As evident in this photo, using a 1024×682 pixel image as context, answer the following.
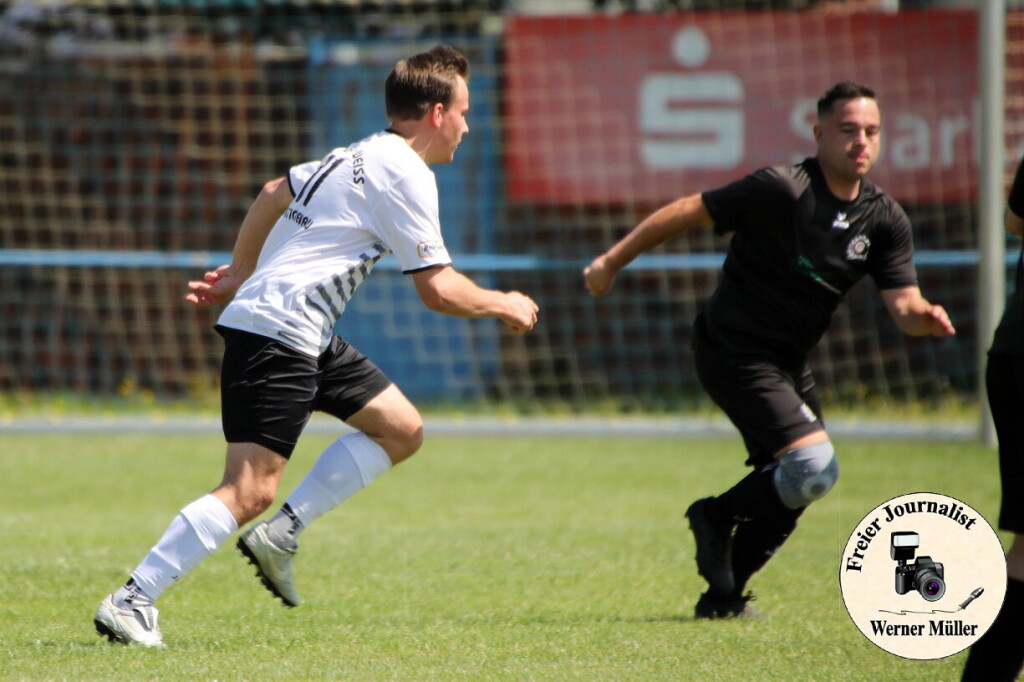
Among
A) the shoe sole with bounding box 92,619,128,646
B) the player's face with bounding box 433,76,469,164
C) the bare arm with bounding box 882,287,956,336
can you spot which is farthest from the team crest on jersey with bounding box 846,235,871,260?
the shoe sole with bounding box 92,619,128,646

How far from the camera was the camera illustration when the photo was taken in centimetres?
361

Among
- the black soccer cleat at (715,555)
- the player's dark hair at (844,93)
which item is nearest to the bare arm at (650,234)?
the player's dark hair at (844,93)

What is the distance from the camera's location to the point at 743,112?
10.3m

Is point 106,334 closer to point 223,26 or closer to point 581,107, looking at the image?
point 223,26

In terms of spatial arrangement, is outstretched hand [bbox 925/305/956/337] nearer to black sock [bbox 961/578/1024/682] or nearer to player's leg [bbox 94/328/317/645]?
black sock [bbox 961/578/1024/682]

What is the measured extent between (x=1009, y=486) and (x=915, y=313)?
1417 millimetres

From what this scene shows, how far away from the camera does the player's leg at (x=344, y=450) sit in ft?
14.1

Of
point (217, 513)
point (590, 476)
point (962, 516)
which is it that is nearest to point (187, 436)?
point (590, 476)

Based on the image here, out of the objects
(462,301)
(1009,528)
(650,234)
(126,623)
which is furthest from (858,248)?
(126,623)

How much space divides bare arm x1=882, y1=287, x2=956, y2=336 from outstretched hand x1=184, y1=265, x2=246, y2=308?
2.28 m

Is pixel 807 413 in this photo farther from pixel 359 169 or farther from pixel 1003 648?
pixel 359 169

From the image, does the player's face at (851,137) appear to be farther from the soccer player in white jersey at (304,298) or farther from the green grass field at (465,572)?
the green grass field at (465,572)

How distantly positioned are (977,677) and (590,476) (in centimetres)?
522

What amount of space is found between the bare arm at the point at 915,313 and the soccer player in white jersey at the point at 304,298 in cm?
143
